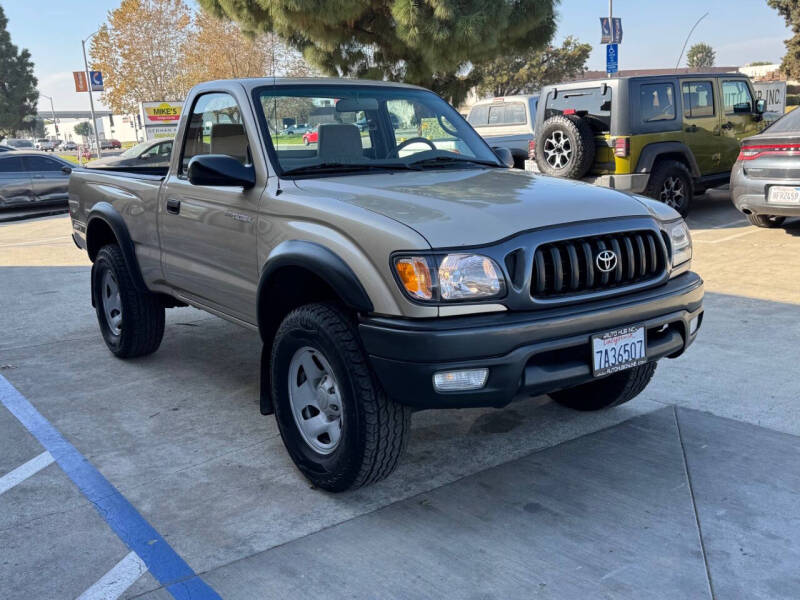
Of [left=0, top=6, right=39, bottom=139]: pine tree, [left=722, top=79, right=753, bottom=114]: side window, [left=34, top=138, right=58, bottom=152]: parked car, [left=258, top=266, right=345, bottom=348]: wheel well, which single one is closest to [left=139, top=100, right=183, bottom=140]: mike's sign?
[left=722, top=79, right=753, bottom=114]: side window

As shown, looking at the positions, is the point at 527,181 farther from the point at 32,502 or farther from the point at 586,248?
the point at 32,502

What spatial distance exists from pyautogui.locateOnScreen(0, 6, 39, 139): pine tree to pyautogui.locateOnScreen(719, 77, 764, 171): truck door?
70618 millimetres

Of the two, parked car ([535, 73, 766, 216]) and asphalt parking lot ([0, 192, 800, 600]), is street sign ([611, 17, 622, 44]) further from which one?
asphalt parking lot ([0, 192, 800, 600])

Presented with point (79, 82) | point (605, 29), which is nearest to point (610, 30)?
point (605, 29)

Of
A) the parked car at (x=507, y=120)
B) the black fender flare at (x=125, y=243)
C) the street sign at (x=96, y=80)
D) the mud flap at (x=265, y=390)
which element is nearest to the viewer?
the mud flap at (x=265, y=390)

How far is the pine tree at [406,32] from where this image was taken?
15.6m

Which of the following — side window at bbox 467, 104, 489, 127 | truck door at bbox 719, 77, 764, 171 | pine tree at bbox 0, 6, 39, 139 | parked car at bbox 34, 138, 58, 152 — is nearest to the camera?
truck door at bbox 719, 77, 764, 171

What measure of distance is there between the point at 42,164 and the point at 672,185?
42.5 feet

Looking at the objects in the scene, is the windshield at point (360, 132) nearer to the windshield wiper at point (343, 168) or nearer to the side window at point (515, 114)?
the windshield wiper at point (343, 168)

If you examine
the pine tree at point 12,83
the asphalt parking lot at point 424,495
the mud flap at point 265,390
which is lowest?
the asphalt parking lot at point 424,495

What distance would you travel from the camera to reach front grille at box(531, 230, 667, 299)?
308cm

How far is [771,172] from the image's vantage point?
8469 millimetres

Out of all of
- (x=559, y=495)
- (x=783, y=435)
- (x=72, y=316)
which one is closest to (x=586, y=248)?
(x=559, y=495)

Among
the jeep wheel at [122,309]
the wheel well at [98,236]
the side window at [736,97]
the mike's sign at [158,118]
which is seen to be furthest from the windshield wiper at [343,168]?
the mike's sign at [158,118]
